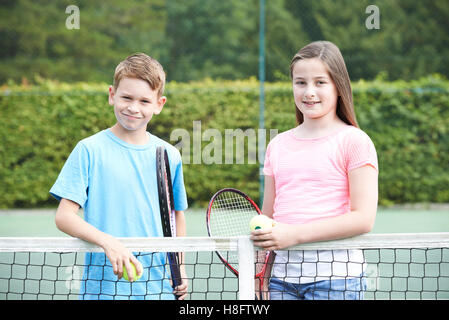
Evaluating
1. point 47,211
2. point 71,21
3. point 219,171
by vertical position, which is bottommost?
point 47,211

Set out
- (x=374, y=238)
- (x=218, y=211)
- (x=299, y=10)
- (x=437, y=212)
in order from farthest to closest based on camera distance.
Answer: (x=299, y=10)
(x=437, y=212)
(x=218, y=211)
(x=374, y=238)

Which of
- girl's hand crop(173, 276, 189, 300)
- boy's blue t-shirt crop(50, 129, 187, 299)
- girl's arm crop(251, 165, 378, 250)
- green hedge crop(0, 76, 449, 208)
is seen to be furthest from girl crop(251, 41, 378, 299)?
green hedge crop(0, 76, 449, 208)

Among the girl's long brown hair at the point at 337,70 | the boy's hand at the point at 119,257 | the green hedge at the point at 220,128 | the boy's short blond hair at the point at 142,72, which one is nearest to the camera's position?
the boy's hand at the point at 119,257

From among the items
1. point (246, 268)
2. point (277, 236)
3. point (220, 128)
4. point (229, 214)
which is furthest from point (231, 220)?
point (220, 128)

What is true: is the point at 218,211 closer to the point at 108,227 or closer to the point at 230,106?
the point at 108,227

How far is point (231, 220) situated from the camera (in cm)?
285

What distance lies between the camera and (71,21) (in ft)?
43.9

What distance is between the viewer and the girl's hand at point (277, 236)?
1.71m

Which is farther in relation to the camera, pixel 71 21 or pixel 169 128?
pixel 71 21

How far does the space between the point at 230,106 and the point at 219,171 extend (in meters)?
0.92

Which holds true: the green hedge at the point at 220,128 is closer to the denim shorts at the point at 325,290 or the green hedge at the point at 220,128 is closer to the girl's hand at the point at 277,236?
the denim shorts at the point at 325,290

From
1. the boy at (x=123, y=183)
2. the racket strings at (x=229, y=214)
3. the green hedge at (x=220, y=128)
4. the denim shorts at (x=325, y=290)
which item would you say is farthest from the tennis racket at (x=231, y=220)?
the green hedge at (x=220, y=128)

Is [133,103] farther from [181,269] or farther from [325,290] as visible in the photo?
[325,290]
